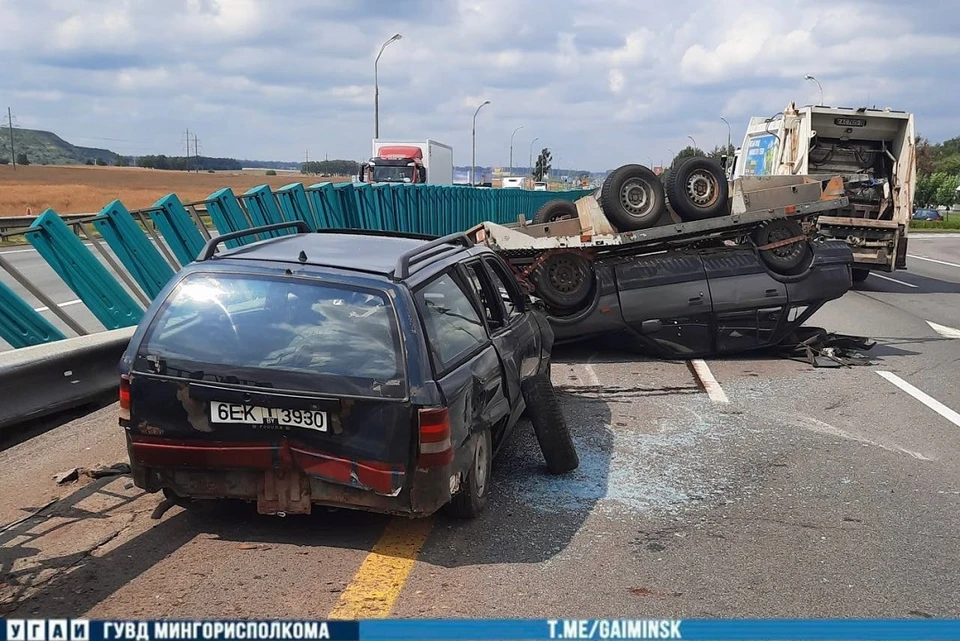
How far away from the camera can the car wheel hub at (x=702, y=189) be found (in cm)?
1058

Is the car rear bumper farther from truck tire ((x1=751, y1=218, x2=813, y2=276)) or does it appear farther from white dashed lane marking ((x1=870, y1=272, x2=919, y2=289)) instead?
white dashed lane marking ((x1=870, y1=272, x2=919, y2=289))

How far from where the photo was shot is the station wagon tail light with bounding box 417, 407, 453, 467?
433 cm

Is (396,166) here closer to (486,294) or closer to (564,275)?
(564,275)

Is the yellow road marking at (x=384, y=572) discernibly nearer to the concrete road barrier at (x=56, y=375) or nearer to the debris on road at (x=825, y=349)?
the concrete road barrier at (x=56, y=375)

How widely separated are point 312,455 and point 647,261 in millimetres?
6595

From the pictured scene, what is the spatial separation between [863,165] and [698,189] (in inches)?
369

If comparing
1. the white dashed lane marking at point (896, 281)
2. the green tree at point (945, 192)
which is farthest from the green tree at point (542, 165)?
the white dashed lane marking at point (896, 281)

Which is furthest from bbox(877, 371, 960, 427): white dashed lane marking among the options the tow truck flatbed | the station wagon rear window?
the station wagon rear window

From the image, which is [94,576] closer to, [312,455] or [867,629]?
[312,455]

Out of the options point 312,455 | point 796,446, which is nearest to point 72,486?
point 312,455

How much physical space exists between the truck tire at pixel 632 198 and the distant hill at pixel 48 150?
139 m

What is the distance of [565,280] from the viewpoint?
1029 cm

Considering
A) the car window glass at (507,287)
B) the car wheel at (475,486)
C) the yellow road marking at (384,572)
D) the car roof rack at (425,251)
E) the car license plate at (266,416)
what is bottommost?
the yellow road marking at (384,572)

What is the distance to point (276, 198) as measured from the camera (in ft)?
38.1
